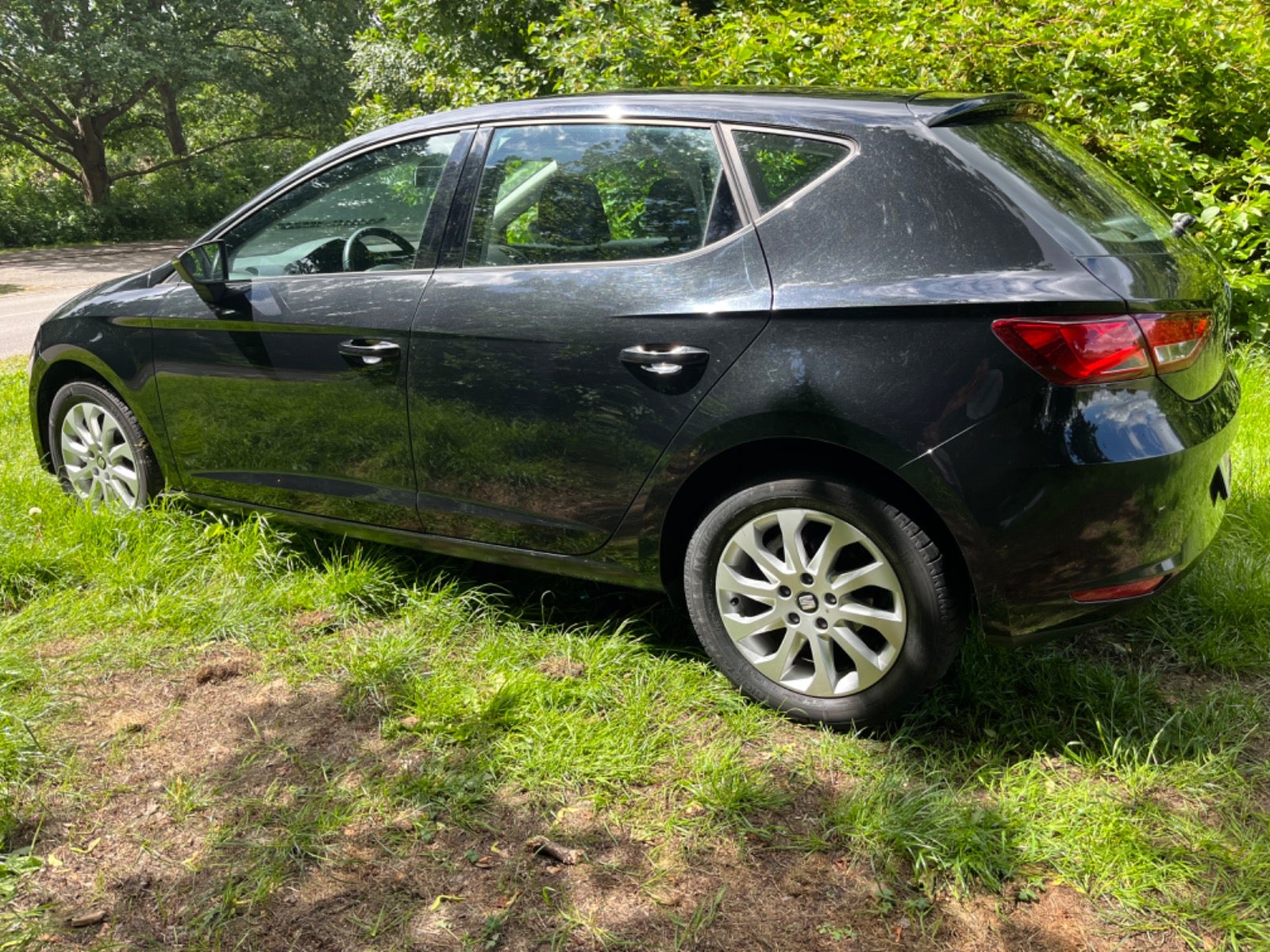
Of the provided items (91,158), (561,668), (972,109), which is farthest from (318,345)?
(91,158)

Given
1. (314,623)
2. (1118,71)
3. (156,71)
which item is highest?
(156,71)

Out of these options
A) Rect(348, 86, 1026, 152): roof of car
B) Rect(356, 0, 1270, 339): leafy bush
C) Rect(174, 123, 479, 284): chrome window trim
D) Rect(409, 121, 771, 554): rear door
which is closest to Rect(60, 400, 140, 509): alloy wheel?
Rect(174, 123, 479, 284): chrome window trim

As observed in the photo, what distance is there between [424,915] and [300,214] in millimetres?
2467

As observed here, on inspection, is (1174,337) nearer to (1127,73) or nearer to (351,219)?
(351,219)

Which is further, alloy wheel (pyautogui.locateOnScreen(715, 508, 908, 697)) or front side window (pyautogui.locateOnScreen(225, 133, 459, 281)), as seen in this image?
front side window (pyautogui.locateOnScreen(225, 133, 459, 281))

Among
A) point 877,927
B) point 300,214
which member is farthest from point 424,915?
point 300,214

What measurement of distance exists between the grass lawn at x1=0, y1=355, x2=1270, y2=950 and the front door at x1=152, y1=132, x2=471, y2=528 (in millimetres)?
386

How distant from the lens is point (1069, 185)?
2801mm

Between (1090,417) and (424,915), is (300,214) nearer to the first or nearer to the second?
(424,915)

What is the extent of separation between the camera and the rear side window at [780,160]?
279 centimetres

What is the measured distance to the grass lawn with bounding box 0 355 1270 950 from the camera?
2.28 meters

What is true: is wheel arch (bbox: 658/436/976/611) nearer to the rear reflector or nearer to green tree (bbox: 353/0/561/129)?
the rear reflector

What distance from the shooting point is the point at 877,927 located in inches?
88.4

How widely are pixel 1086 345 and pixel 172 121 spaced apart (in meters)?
31.8
